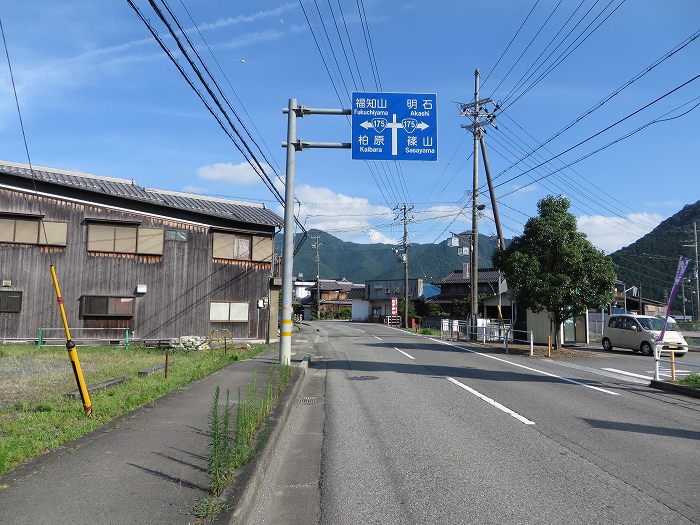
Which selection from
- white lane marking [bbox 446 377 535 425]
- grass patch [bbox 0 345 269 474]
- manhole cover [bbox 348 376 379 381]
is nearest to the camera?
grass patch [bbox 0 345 269 474]

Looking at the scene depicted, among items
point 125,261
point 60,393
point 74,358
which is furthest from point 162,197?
point 74,358

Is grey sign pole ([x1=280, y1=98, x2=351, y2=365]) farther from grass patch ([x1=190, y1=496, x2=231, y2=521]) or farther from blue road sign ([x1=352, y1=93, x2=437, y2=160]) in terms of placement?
grass patch ([x1=190, y1=496, x2=231, y2=521])

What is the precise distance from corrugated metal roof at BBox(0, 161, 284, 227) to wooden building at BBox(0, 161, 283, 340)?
3.9 inches

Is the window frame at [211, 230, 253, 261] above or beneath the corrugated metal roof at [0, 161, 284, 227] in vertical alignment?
beneath

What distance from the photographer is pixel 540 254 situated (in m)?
22.0

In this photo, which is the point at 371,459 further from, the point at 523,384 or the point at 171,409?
the point at 523,384

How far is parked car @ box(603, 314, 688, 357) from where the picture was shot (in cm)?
2252

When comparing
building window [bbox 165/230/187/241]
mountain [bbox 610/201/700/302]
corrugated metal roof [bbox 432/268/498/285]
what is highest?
mountain [bbox 610/201/700/302]

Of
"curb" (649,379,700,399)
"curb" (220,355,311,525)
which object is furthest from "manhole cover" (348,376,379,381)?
"curb" (649,379,700,399)

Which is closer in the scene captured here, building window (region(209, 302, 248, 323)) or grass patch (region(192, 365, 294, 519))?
grass patch (region(192, 365, 294, 519))

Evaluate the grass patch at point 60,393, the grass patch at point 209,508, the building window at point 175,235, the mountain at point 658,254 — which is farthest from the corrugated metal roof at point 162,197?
the mountain at point 658,254

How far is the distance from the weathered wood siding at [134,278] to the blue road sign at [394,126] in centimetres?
1373

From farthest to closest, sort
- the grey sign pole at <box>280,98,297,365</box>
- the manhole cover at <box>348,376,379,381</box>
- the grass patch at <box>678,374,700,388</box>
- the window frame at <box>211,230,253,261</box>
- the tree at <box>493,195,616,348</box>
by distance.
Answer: the window frame at <box>211,230,253,261</box> < the tree at <box>493,195,616,348</box> < the grey sign pole at <box>280,98,297,365</box> < the manhole cover at <box>348,376,379,381</box> < the grass patch at <box>678,374,700,388</box>

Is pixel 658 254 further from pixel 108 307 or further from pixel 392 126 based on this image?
pixel 108 307
